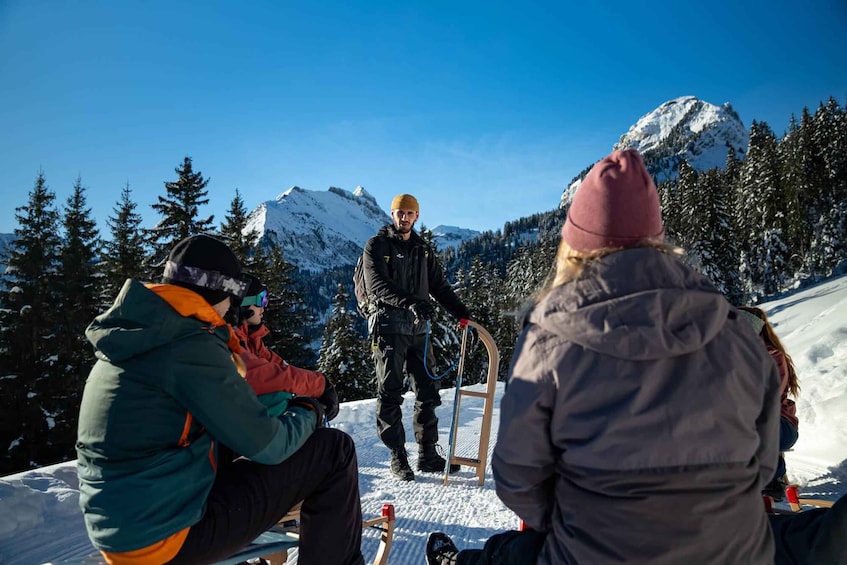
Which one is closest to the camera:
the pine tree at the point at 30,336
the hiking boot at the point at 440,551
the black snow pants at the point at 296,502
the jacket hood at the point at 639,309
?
the jacket hood at the point at 639,309

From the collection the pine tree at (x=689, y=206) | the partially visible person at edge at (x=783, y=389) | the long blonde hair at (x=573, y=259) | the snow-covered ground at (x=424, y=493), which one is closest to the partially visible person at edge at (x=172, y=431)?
the long blonde hair at (x=573, y=259)

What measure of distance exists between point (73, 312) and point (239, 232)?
26.4 feet

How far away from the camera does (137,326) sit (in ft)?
5.40

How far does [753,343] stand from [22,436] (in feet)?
73.1

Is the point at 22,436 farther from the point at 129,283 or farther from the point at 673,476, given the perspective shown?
the point at 673,476

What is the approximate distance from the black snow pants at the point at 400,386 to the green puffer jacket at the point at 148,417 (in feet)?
8.47

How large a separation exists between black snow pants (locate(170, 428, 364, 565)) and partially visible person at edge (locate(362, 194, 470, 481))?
206 centimetres

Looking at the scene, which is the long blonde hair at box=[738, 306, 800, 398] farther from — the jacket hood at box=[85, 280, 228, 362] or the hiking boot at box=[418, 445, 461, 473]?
the jacket hood at box=[85, 280, 228, 362]

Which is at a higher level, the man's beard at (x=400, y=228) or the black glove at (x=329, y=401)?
the man's beard at (x=400, y=228)

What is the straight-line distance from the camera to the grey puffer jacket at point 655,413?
50.0 inches

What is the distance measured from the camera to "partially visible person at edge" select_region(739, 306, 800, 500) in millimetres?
3043

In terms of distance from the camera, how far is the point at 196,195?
751 inches

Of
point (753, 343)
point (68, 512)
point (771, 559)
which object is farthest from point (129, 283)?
point (68, 512)

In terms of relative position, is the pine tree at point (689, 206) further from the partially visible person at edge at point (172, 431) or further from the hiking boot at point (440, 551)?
the partially visible person at edge at point (172, 431)
